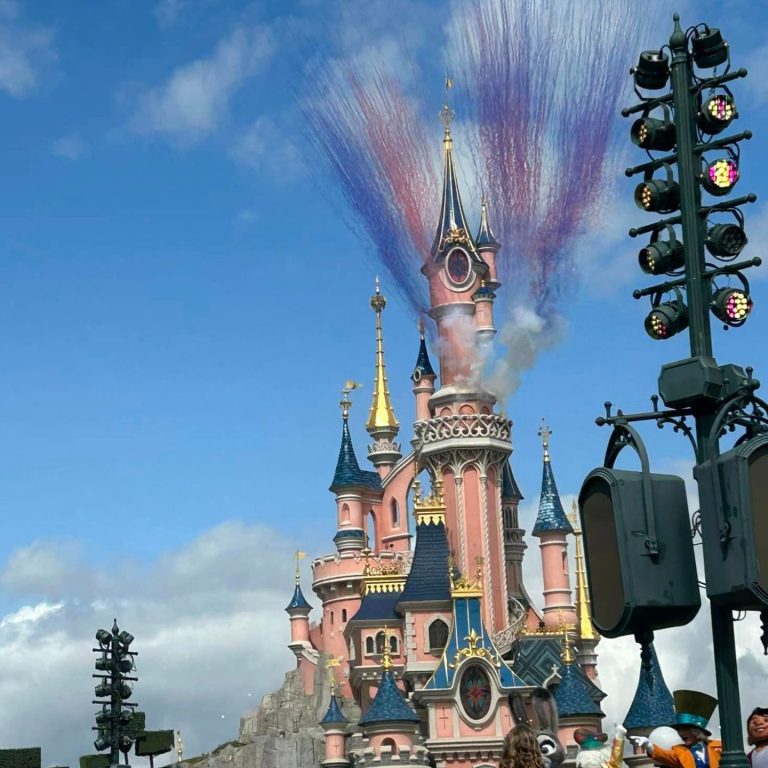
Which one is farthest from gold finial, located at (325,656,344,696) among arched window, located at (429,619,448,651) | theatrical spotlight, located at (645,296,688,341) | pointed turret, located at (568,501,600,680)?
theatrical spotlight, located at (645,296,688,341)

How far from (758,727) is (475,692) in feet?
163

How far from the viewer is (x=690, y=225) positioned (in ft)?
29.1

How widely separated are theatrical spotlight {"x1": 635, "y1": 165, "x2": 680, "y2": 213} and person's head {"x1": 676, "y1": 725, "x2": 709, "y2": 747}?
3.01 metres

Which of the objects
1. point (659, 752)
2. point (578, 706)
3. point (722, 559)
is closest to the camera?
point (722, 559)

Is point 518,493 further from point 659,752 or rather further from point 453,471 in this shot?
point 659,752

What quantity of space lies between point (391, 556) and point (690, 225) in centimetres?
6257

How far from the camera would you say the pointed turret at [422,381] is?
7250cm

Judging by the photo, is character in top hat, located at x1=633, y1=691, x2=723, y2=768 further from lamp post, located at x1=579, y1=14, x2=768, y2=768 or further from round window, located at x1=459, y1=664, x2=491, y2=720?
round window, located at x1=459, y1=664, x2=491, y2=720

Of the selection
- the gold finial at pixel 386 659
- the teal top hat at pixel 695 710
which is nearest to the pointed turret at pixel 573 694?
the gold finial at pixel 386 659

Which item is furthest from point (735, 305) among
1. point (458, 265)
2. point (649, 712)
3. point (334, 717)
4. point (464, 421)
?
point (458, 265)

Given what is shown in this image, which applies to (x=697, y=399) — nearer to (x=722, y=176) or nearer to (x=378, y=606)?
(x=722, y=176)

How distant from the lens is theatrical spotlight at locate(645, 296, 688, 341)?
29.1ft

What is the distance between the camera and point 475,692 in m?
57.5

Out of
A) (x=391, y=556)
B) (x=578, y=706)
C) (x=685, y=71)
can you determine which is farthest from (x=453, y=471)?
(x=685, y=71)
